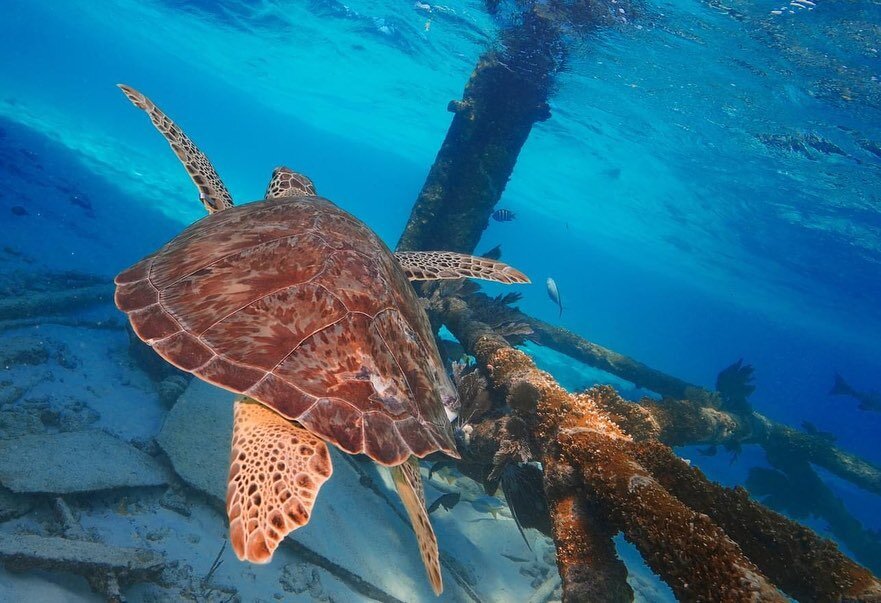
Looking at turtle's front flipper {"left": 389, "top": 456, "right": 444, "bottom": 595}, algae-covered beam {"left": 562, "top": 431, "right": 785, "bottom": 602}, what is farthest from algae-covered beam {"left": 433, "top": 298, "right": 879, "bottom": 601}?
turtle's front flipper {"left": 389, "top": 456, "right": 444, "bottom": 595}

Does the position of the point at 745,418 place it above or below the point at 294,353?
below

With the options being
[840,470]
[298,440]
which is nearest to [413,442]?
[298,440]

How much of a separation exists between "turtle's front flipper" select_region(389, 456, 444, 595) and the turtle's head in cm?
374

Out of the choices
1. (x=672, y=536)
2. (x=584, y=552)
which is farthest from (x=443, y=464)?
(x=672, y=536)

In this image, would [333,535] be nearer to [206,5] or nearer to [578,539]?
[578,539]

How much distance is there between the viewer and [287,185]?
5.45 m

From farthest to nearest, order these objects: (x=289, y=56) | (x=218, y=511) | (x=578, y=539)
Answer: (x=289, y=56), (x=218, y=511), (x=578, y=539)

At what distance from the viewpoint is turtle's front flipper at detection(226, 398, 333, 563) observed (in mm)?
2053

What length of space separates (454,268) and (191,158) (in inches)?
136

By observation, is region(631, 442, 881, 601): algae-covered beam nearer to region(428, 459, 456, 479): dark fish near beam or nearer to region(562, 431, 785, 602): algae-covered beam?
region(562, 431, 785, 602): algae-covered beam

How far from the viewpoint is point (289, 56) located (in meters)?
33.6

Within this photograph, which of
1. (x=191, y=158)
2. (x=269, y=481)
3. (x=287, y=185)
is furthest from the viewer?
(x=287, y=185)

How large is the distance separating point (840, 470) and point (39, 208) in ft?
80.4

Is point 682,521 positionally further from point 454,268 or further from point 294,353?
point 454,268
